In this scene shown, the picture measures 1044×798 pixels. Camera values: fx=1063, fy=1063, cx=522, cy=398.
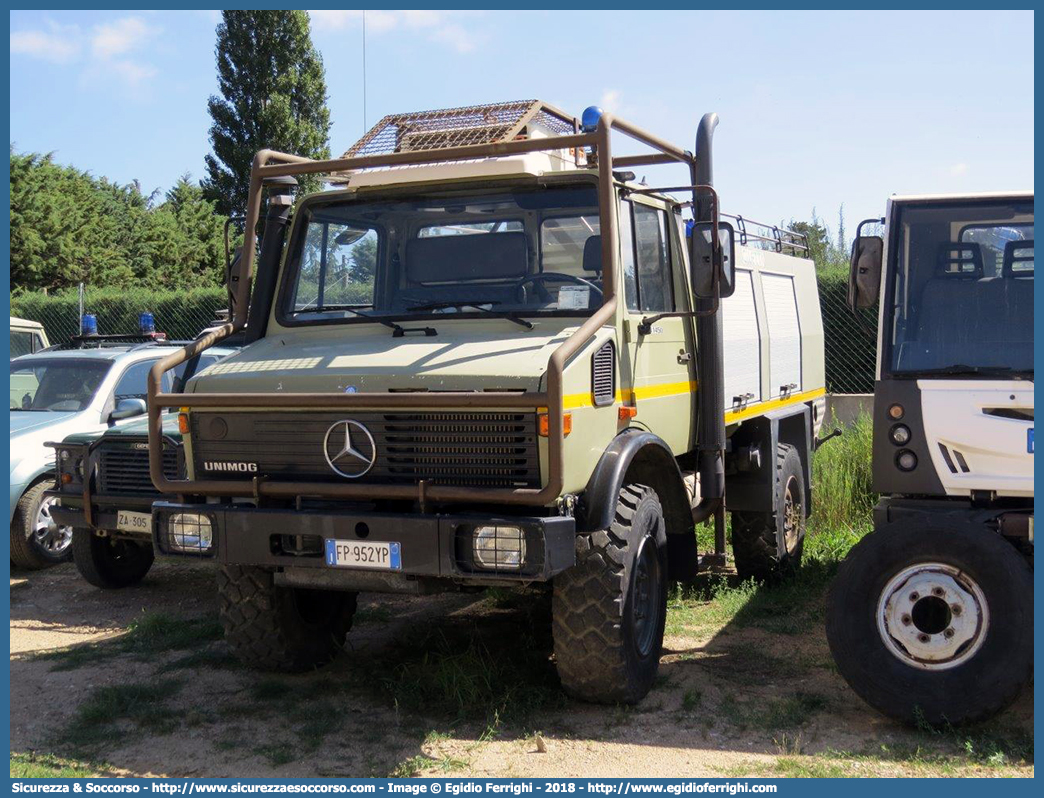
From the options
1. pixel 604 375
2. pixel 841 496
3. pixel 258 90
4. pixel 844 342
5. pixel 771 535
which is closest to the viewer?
pixel 604 375

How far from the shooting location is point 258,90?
2486 cm

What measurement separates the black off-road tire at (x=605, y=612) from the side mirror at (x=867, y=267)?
1.54m

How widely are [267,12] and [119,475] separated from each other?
20.1 metres

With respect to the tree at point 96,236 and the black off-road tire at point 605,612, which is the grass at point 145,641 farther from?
the tree at point 96,236

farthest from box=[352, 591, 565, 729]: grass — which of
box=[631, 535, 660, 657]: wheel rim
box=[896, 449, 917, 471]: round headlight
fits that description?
box=[896, 449, 917, 471]: round headlight

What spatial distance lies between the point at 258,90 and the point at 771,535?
2084cm

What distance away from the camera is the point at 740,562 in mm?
7594

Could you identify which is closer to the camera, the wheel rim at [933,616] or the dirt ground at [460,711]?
the dirt ground at [460,711]

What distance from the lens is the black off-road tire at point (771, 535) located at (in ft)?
24.3

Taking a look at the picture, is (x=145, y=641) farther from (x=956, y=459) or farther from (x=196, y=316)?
(x=196, y=316)

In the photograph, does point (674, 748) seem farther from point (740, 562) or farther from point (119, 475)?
point (119, 475)

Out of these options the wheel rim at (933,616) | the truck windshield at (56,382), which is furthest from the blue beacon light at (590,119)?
the truck windshield at (56,382)

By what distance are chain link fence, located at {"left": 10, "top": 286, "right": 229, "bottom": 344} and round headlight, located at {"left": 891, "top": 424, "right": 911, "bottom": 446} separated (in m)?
11.9

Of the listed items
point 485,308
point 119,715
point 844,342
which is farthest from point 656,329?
point 844,342
